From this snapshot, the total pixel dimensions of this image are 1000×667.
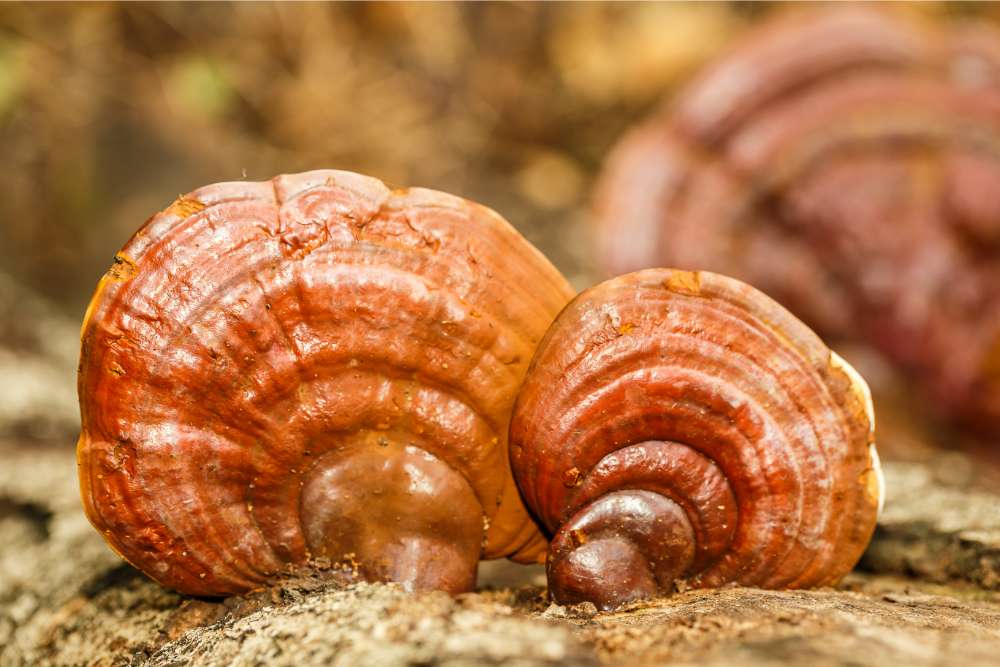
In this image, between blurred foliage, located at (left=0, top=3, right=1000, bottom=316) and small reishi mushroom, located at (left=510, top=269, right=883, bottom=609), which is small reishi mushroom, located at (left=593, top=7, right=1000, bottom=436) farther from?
small reishi mushroom, located at (left=510, top=269, right=883, bottom=609)

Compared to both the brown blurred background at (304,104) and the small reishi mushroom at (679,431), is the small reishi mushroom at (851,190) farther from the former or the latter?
the small reishi mushroom at (679,431)

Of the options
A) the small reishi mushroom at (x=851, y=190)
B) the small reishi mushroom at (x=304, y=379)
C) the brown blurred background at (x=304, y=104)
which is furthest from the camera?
the brown blurred background at (x=304, y=104)

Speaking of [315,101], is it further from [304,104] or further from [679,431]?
[679,431]

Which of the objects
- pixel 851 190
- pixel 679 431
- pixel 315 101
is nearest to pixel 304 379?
pixel 679 431

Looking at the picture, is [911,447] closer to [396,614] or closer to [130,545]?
Answer: [396,614]

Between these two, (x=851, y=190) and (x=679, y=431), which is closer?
(x=679, y=431)

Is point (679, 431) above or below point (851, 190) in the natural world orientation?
below

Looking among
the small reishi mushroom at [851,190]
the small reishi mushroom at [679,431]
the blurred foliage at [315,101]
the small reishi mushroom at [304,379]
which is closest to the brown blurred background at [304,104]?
the blurred foliage at [315,101]
